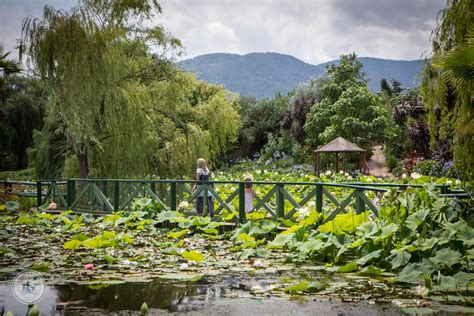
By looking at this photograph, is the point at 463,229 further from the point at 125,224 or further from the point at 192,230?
the point at 125,224

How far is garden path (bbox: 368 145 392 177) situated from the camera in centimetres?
3033

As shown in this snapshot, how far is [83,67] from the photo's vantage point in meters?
14.4

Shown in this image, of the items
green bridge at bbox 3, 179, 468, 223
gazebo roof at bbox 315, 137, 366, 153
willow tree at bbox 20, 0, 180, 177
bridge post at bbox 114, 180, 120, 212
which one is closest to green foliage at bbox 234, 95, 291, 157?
gazebo roof at bbox 315, 137, 366, 153

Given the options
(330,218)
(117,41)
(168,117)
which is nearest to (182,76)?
(168,117)

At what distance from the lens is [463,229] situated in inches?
216

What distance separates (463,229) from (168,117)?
42.4 ft

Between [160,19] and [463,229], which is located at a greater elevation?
[160,19]

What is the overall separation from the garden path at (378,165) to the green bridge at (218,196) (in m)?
13.5

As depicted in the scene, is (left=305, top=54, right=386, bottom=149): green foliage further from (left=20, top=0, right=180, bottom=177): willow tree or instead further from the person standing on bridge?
the person standing on bridge

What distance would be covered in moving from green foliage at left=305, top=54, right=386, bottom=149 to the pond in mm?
26304

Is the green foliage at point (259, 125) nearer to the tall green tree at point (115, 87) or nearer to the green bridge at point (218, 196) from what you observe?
the tall green tree at point (115, 87)

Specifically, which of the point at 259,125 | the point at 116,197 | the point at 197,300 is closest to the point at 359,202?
the point at 197,300

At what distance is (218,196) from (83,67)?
5926 millimetres

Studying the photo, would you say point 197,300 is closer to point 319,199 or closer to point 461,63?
point 461,63
